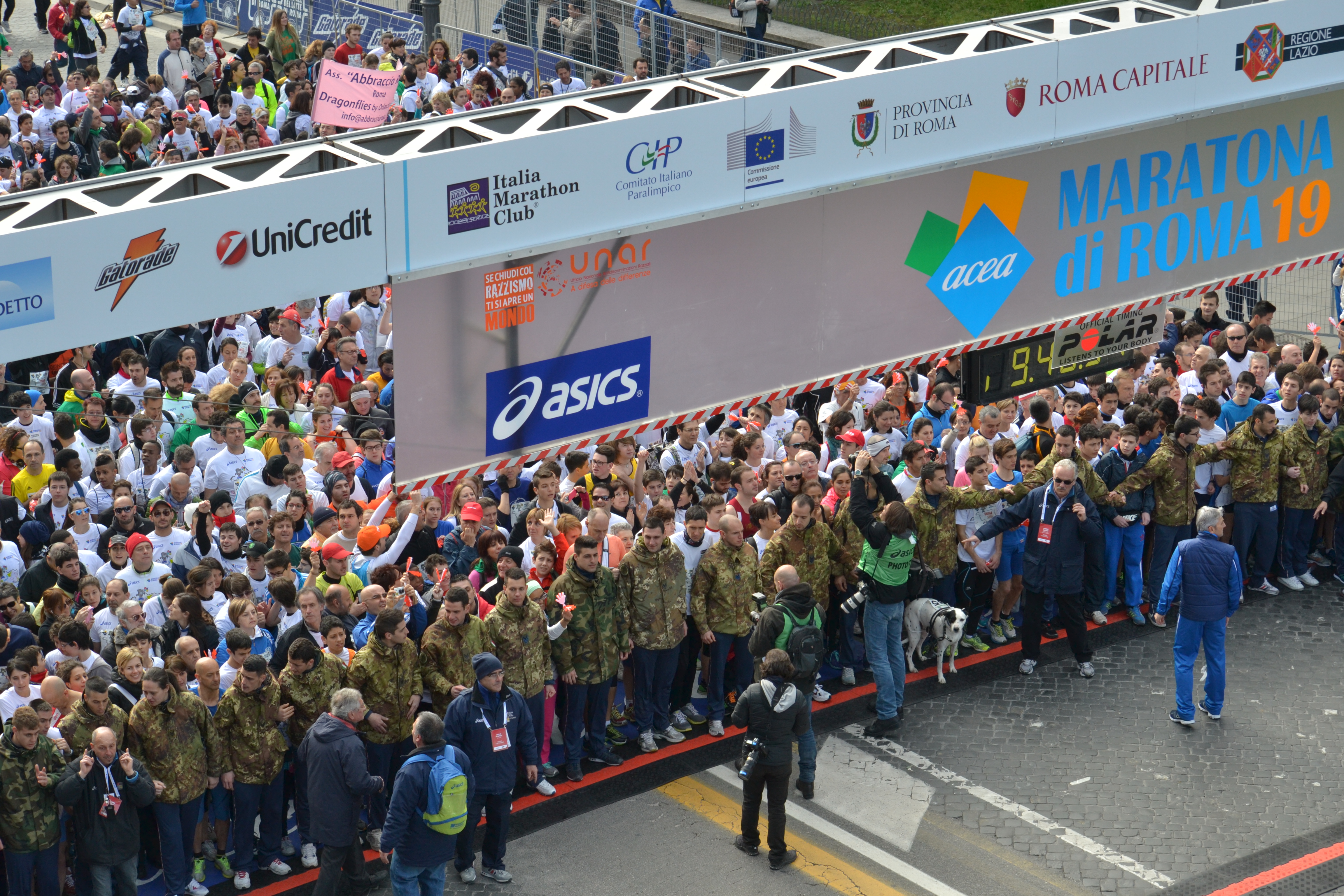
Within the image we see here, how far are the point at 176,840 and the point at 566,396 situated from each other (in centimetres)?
394

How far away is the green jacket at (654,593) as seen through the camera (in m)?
11.3

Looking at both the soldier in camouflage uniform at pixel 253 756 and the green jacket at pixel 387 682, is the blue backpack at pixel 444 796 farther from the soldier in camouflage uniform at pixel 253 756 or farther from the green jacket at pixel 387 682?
the soldier in camouflage uniform at pixel 253 756

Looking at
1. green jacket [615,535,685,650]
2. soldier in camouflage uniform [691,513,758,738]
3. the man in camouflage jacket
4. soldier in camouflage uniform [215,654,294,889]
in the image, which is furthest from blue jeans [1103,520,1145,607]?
soldier in camouflage uniform [215,654,294,889]

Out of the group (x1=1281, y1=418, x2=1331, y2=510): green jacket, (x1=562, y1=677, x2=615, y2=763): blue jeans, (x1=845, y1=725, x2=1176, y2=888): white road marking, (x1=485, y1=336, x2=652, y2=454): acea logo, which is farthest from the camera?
(x1=1281, y1=418, x2=1331, y2=510): green jacket

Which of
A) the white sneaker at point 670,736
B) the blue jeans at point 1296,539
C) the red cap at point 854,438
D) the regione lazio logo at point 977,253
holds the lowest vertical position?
the white sneaker at point 670,736

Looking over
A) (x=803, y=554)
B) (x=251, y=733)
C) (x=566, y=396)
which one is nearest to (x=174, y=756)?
(x=251, y=733)

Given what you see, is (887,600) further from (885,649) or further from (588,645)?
(588,645)

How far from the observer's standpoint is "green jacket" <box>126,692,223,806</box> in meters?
9.50

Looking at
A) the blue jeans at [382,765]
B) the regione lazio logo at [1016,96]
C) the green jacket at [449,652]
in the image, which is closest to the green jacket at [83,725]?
the blue jeans at [382,765]

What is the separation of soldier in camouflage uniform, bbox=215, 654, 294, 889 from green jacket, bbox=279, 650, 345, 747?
0.16 feet

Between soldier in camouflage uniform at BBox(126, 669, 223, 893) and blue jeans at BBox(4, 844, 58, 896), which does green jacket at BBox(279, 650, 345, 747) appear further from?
blue jeans at BBox(4, 844, 58, 896)

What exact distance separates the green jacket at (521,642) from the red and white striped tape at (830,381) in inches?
40.7

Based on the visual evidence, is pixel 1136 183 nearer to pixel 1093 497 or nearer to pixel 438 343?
pixel 1093 497

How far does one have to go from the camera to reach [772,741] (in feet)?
33.3
